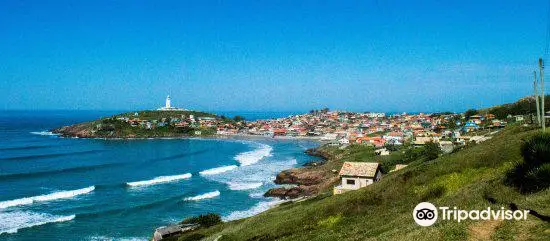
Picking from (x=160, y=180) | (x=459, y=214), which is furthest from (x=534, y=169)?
(x=160, y=180)

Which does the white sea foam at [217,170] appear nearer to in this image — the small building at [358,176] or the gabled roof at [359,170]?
the gabled roof at [359,170]

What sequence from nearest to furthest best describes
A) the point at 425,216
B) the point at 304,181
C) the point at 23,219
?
the point at 425,216
the point at 23,219
the point at 304,181

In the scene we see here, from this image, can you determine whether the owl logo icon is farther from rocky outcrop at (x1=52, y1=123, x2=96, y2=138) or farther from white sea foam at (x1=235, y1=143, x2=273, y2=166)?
rocky outcrop at (x1=52, y1=123, x2=96, y2=138)

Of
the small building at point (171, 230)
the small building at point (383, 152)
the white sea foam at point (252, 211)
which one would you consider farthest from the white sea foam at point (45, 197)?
the small building at point (383, 152)

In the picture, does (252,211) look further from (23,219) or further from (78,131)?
(78,131)

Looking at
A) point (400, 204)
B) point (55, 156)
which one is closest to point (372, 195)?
point (400, 204)

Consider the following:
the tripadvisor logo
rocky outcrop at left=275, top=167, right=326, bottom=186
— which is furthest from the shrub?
rocky outcrop at left=275, top=167, right=326, bottom=186

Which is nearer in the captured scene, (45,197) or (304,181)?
(45,197)
